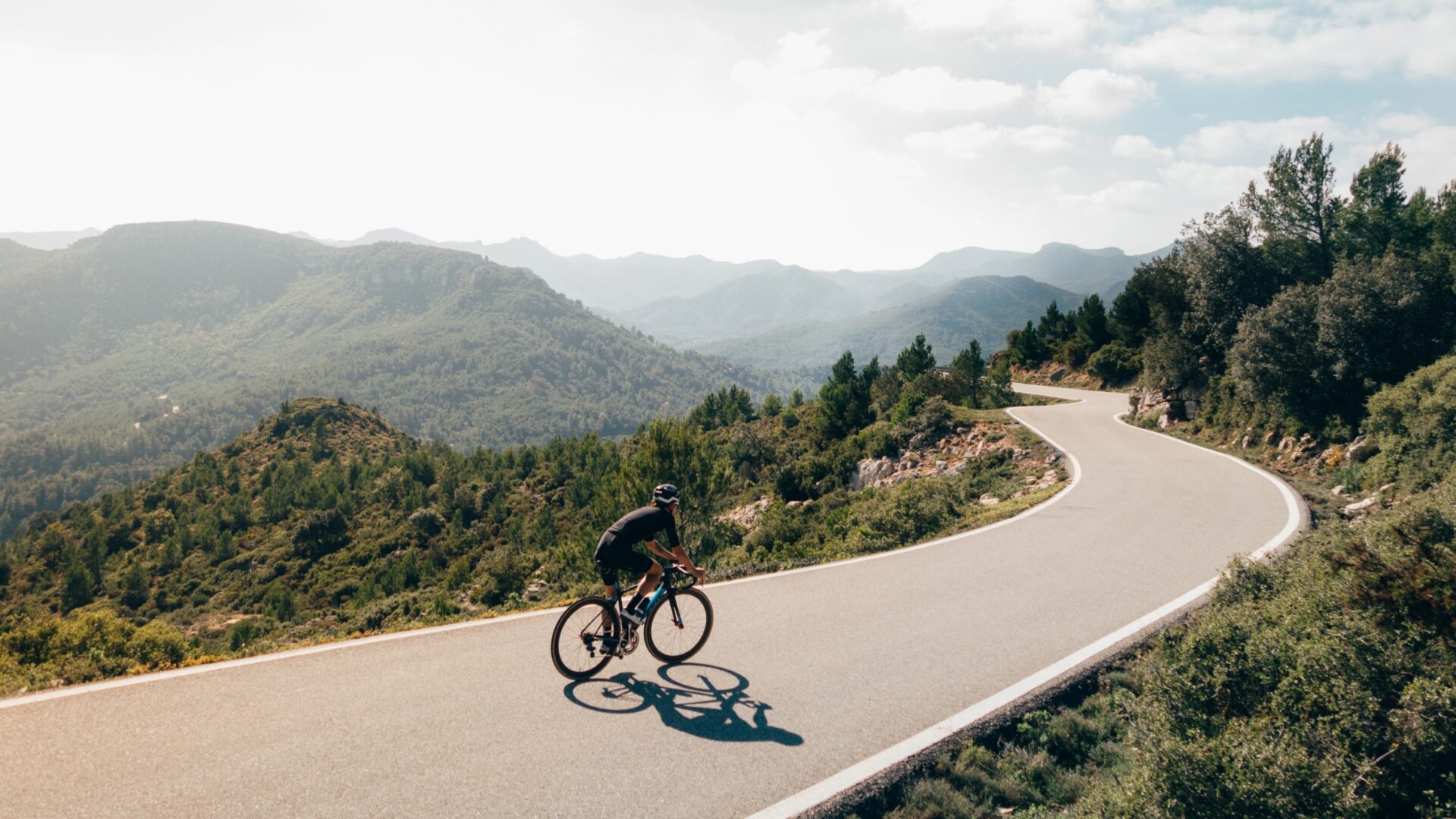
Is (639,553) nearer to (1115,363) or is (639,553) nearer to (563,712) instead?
(563,712)

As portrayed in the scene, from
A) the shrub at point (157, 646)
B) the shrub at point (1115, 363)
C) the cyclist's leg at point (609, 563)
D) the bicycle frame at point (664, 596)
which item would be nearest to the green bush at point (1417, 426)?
the bicycle frame at point (664, 596)

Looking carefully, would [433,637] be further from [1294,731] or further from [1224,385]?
[1224,385]

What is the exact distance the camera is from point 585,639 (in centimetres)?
587

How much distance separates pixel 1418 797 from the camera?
12.0 ft

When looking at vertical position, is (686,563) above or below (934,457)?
above

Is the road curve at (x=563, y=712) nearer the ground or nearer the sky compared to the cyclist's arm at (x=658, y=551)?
nearer the ground

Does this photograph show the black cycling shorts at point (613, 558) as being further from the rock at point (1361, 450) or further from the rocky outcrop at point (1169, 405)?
the rocky outcrop at point (1169, 405)

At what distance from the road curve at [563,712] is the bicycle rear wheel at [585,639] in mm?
192

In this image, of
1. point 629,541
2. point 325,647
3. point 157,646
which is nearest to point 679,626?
point 629,541

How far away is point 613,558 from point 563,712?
4.58 ft

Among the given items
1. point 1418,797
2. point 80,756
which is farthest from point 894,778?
point 80,756

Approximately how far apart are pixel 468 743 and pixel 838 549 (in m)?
7.67

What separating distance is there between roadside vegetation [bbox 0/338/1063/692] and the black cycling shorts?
3.25 meters

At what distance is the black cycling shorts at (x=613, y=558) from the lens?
5969 mm
